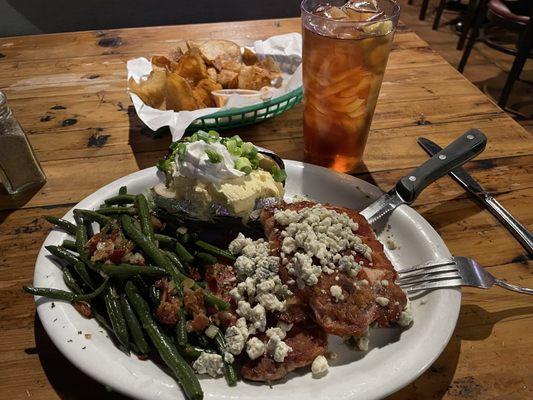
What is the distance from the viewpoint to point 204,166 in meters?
1.59

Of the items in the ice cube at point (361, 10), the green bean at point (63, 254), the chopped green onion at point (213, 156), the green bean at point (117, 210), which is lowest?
the green bean at point (63, 254)

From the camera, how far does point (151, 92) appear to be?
7.54ft

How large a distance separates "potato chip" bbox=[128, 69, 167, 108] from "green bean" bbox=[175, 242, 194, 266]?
103 centimetres

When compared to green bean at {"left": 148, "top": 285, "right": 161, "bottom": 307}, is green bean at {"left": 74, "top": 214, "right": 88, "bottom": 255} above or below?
above

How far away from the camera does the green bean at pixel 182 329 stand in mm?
1311

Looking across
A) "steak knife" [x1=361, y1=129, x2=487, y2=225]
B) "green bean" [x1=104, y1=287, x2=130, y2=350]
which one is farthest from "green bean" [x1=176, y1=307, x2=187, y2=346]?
"steak knife" [x1=361, y1=129, x2=487, y2=225]

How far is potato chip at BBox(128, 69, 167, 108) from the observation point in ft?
7.44

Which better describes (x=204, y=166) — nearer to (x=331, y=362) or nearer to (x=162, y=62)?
(x=331, y=362)

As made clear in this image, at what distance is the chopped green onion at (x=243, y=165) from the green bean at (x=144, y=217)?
367 mm

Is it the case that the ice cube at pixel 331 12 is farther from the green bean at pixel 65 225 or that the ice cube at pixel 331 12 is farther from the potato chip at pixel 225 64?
the green bean at pixel 65 225

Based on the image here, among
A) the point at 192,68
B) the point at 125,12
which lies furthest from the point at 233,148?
the point at 125,12

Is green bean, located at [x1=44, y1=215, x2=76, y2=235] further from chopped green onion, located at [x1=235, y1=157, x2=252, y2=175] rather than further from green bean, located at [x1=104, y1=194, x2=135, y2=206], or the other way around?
chopped green onion, located at [x1=235, y1=157, x2=252, y2=175]

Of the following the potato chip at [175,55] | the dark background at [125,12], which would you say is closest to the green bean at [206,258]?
the potato chip at [175,55]

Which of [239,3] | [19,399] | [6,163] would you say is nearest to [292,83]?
[6,163]
